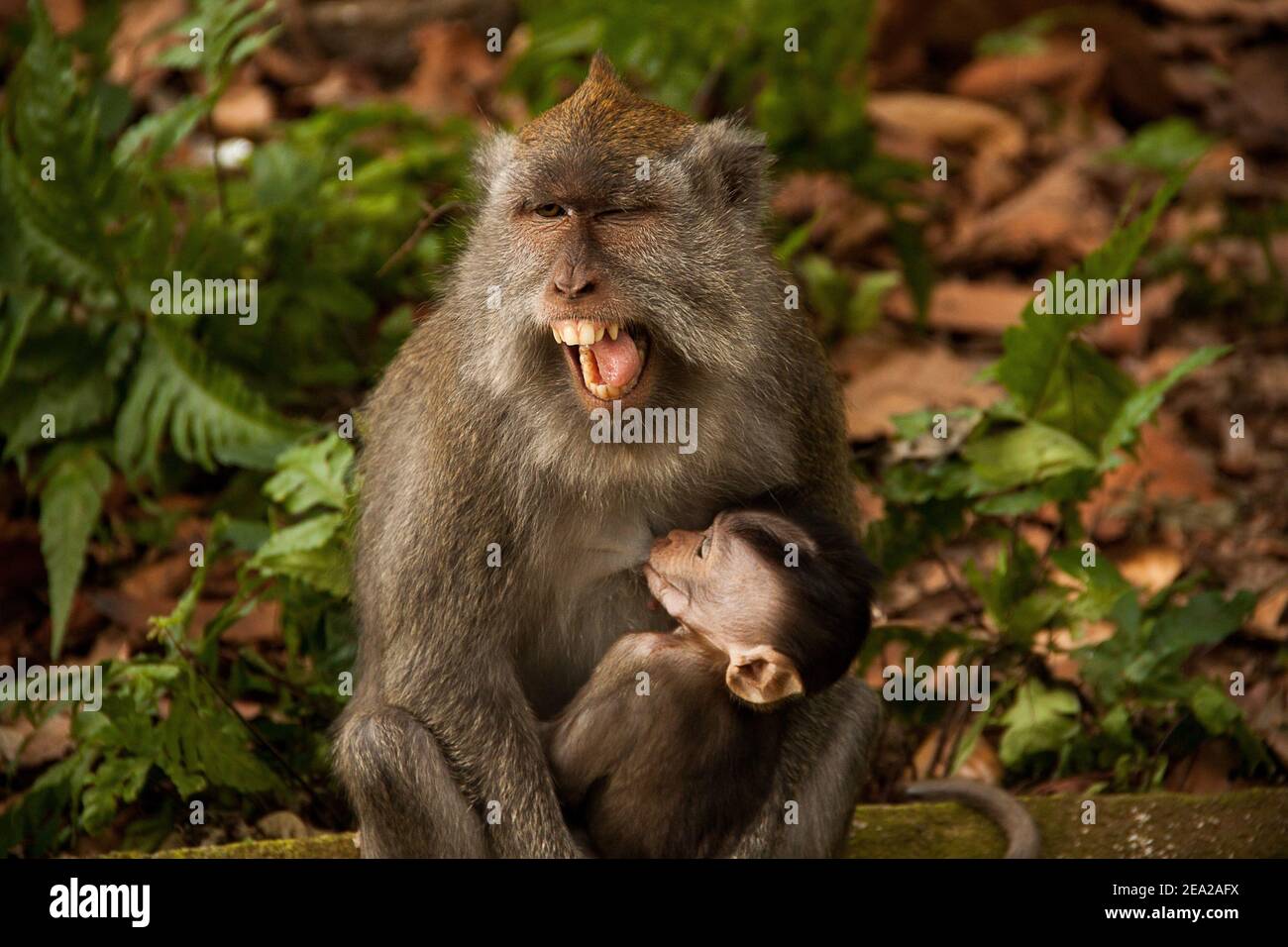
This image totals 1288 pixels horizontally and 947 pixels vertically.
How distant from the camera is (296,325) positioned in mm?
9445

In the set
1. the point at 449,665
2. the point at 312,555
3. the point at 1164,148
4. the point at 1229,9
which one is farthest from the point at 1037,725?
the point at 1229,9

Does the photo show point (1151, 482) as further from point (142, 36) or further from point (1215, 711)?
point (142, 36)

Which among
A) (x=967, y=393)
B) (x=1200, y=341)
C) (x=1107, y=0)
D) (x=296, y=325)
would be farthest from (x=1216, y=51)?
(x=296, y=325)

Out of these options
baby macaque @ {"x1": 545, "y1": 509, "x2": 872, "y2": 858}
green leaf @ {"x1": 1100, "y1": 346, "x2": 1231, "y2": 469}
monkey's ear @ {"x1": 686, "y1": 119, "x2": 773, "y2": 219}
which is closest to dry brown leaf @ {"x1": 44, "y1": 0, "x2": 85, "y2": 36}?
monkey's ear @ {"x1": 686, "y1": 119, "x2": 773, "y2": 219}

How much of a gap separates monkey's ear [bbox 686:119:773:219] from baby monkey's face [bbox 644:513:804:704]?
1172 mm

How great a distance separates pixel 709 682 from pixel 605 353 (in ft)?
3.82

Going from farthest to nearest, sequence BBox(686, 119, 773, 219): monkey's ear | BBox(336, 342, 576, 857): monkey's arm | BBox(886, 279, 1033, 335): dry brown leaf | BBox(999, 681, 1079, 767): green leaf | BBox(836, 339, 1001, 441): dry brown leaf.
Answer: BBox(886, 279, 1033, 335): dry brown leaf < BBox(836, 339, 1001, 441): dry brown leaf < BBox(999, 681, 1079, 767): green leaf < BBox(686, 119, 773, 219): monkey's ear < BBox(336, 342, 576, 857): monkey's arm

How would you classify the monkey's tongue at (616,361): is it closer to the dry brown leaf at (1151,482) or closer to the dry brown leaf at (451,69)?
the dry brown leaf at (1151,482)

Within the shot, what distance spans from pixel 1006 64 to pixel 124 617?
8.92 meters

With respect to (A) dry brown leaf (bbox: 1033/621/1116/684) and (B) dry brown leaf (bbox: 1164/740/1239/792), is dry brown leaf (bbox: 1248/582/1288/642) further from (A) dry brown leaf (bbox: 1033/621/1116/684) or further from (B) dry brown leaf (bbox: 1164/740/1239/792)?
(B) dry brown leaf (bbox: 1164/740/1239/792)

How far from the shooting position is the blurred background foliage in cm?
742

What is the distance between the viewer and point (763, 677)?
545 centimetres

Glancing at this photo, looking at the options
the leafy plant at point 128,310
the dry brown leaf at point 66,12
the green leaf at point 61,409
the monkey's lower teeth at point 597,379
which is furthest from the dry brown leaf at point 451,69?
the monkey's lower teeth at point 597,379
